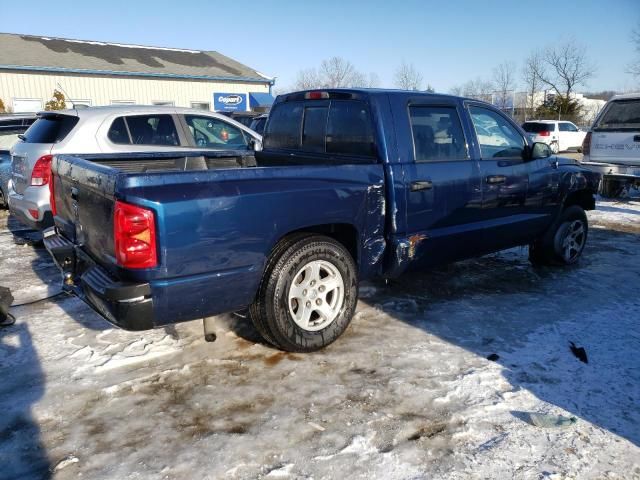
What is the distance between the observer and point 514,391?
332 centimetres

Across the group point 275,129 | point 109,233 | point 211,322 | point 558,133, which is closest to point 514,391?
point 211,322

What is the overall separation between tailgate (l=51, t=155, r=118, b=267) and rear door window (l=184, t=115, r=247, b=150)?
3258 mm

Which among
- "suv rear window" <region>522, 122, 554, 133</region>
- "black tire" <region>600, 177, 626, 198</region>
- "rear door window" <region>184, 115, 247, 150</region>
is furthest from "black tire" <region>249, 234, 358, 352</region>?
"suv rear window" <region>522, 122, 554, 133</region>

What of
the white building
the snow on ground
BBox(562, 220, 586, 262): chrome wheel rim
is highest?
the white building

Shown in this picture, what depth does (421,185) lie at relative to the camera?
4.25 m

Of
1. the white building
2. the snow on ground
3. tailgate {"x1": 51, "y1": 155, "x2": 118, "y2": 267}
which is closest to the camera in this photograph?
the snow on ground

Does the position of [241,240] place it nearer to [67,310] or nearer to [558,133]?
[67,310]

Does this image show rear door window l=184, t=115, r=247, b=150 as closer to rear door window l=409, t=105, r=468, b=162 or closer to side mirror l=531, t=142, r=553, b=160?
rear door window l=409, t=105, r=468, b=162

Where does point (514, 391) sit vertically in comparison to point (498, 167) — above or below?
below

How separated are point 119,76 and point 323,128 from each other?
24119 mm

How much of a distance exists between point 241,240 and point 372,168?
4.15 feet

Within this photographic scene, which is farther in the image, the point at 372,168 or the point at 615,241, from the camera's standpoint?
the point at 615,241

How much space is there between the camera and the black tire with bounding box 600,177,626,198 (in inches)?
422

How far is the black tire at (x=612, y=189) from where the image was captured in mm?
10719
